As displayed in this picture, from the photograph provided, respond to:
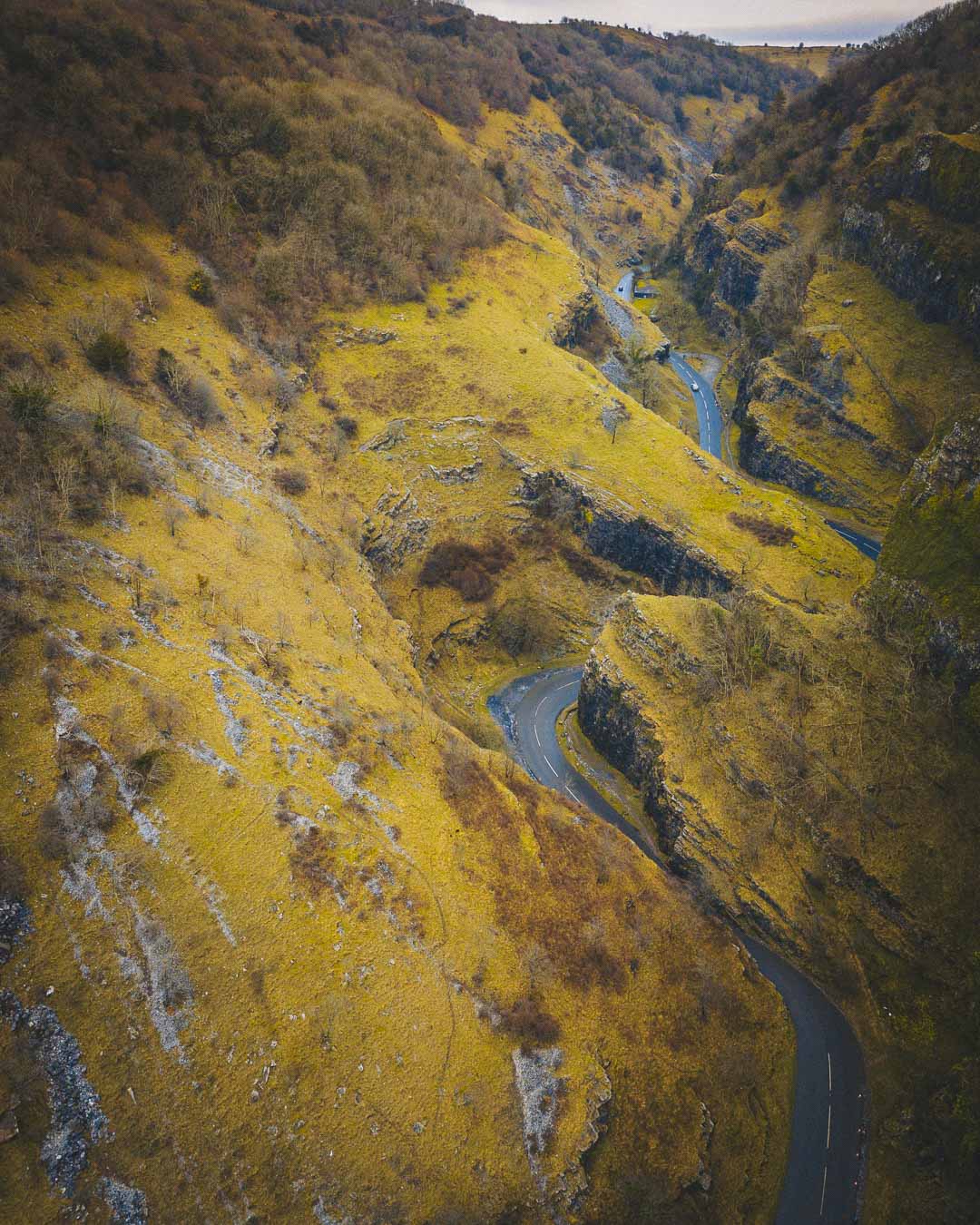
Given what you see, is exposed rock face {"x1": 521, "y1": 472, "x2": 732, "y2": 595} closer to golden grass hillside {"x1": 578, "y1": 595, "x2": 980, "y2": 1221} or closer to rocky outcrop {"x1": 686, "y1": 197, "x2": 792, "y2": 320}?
golden grass hillside {"x1": 578, "y1": 595, "x2": 980, "y2": 1221}

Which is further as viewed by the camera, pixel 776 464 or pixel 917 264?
pixel 776 464

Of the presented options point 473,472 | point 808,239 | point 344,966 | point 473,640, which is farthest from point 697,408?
point 344,966

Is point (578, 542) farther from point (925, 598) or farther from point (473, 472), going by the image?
point (925, 598)

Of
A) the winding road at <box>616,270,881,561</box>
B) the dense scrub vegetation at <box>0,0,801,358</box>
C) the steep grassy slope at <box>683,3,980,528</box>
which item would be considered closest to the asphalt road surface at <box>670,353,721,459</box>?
the winding road at <box>616,270,881,561</box>

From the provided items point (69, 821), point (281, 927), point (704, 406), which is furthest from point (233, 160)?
point (281, 927)

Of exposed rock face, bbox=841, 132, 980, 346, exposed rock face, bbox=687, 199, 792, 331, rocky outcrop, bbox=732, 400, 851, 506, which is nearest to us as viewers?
exposed rock face, bbox=841, 132, 980, 346

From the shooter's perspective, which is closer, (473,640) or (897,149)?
(473,640)

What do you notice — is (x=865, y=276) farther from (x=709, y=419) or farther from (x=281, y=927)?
(x=281, y=927)
